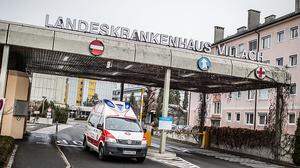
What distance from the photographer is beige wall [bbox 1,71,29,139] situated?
894 inches

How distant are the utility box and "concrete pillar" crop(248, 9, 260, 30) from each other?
35.8m

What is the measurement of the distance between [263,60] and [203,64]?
26854 millimetres

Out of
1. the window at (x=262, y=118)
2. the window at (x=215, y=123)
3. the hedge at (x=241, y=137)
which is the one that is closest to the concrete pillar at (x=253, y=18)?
the window at (x=262, y=118)

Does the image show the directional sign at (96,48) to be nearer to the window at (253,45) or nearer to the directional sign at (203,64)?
the directional sign at (203,64)

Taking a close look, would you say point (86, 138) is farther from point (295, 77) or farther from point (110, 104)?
point (295, 77)

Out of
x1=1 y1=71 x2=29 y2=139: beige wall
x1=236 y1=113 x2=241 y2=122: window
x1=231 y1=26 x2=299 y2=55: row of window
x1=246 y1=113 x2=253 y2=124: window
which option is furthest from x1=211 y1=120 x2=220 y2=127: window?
x1=1 y1=71 x2=29 y2=139: beige wall

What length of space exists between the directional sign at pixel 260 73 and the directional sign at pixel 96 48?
9.69 meters

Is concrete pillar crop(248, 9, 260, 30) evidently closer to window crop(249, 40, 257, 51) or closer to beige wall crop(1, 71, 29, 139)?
window crop(249, 40, 257, 51)

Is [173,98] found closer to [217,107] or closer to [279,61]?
[217,107]

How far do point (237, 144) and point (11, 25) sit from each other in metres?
17.9

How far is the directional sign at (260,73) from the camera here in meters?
24.5

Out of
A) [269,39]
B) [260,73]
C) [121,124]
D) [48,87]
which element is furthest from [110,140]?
[48,87]

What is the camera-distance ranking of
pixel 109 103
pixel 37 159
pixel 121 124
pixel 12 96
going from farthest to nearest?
pixel 12 96 → pixel 109 103 → pixel 121 124 → pixel 37 159

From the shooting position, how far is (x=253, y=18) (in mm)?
52875
